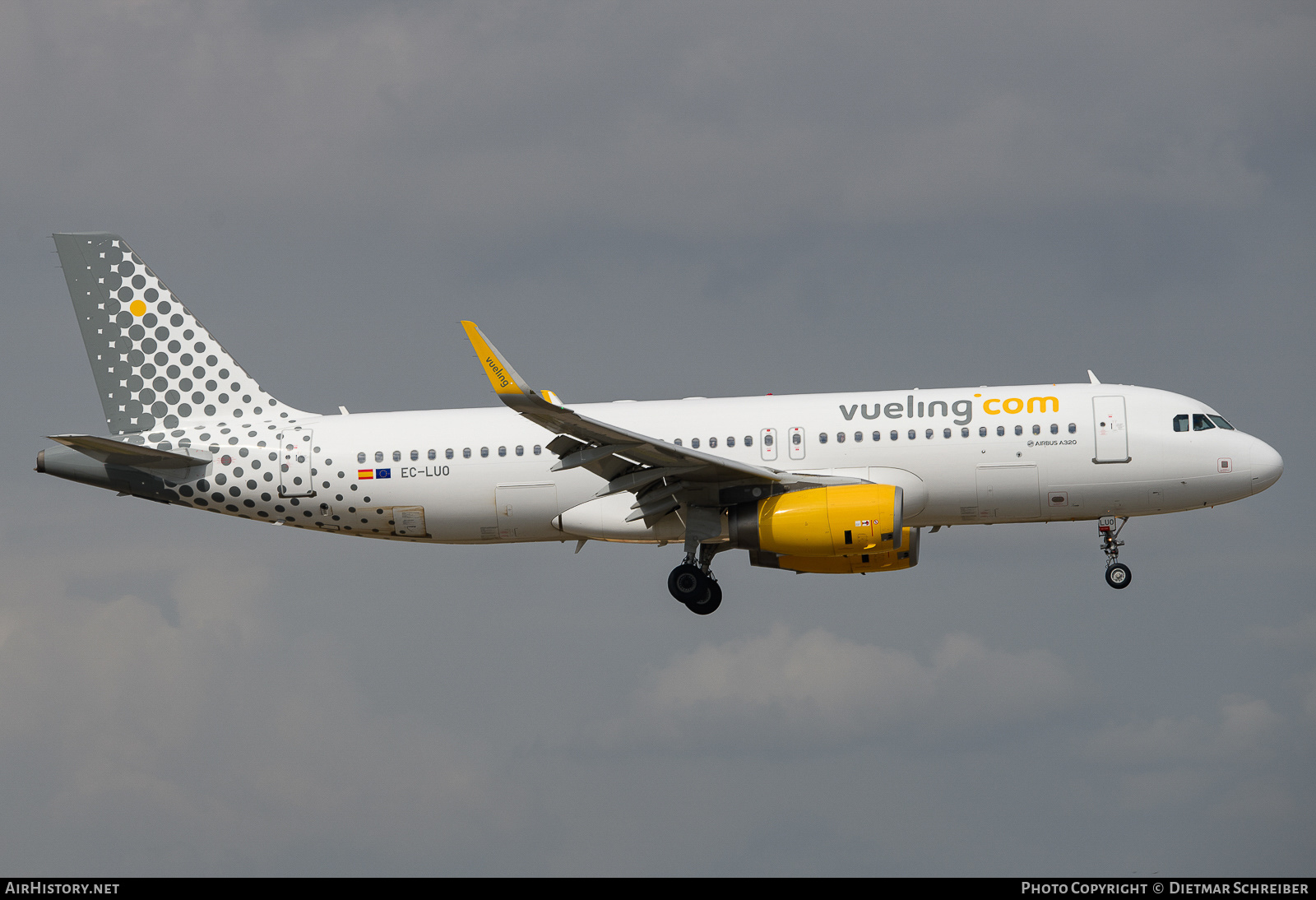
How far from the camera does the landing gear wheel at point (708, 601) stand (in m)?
37.1

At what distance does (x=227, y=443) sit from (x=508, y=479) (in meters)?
7.80

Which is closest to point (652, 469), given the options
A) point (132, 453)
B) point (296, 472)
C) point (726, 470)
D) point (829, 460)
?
point (726, 470)

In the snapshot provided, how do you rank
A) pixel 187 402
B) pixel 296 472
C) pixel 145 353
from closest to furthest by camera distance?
pixel 296 472 < pixel 187 402 < pixel 145 353

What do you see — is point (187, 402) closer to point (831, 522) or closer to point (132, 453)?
point (132, 453)

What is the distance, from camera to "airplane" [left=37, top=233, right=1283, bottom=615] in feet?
114

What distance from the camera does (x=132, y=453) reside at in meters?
37.6

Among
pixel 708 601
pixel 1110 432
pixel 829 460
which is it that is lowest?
pixel 708 601

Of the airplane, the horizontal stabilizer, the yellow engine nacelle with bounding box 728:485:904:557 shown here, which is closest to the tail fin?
the airplane

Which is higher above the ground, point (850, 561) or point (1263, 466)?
point (1263, 466)

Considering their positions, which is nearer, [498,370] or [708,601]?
[498,370]

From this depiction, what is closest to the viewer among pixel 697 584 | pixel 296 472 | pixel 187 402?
pixel 697 584

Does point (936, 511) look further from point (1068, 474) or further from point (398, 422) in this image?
point (398, 422)

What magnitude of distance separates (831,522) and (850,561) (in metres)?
2.22

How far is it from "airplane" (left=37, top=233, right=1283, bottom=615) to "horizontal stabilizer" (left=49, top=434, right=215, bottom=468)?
5cm
